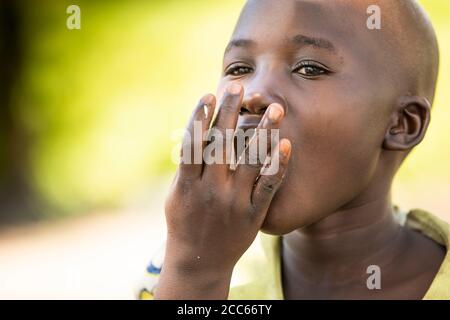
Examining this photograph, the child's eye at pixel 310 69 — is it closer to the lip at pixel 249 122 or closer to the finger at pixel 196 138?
the lip at pixel 249 122

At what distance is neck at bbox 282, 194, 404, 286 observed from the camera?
7.21ft

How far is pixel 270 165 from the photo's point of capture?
1748 millimetres

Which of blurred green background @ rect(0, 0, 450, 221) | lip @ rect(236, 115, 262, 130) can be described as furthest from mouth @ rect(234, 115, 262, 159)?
blurred green background @ rect(0, 0, 450, 221)

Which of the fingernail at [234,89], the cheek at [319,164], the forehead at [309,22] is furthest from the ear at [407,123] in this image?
the fingernail at [234,89]

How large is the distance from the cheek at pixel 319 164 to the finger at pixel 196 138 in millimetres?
270

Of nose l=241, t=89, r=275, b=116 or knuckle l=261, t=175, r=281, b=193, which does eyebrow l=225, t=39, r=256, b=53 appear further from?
knuckle l=261, t=175, r=281, b=193

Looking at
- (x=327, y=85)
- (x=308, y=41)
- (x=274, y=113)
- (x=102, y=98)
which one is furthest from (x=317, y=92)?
(x=102, y=98)

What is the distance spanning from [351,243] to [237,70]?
69 cm

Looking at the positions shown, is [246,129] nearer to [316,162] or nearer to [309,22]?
[316,162]

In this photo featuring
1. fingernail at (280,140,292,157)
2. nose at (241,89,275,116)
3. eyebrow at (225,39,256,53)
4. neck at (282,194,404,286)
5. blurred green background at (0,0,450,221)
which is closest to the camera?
fingernail at (280,140,292,157)

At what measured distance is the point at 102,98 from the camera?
7.19 meters

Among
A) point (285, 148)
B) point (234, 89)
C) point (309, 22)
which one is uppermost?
point (309, 22)
